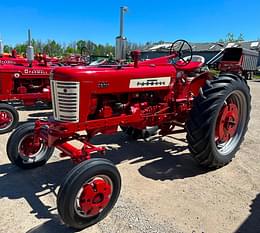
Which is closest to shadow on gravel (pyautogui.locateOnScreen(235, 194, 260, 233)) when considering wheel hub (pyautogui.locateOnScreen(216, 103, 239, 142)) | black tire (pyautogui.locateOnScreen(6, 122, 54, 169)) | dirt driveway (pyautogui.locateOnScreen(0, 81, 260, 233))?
dirt driveway (pyautogui.locateOnScreen(0, 81, 260, 233))

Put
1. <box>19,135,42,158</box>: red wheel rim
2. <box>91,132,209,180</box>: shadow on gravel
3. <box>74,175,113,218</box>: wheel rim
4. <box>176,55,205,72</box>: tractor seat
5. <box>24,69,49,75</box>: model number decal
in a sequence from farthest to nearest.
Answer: <box>24,69,49,75</box>: model number decal
<box>176,55,205,72</box>: tractor seat
<box>91,132,209,180</box>: shadow on gravel
<box>19,135,42,158</box>: red wheel rim
<box>74,175,113,218</box>: wheel rim

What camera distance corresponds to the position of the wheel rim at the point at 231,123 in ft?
13.6

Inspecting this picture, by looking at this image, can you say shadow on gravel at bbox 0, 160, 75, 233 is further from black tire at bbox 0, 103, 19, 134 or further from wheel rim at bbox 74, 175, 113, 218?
black tire at bbox 0, 103, 19, 134

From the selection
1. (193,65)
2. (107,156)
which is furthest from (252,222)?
(193,65)

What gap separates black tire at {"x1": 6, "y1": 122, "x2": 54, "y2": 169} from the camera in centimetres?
368

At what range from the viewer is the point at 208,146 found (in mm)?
3684

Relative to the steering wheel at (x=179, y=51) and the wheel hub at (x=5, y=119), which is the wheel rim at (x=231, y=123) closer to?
the steering wheel at (x=179, y=51)

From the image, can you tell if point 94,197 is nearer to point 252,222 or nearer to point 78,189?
point 78,189

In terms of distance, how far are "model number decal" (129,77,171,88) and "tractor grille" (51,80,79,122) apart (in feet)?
2.61

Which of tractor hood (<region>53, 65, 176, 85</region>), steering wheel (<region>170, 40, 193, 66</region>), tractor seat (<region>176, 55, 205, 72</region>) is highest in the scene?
steering wheel (<region>170, 40, 193, 66</region>)

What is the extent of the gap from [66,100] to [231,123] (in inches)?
94.4

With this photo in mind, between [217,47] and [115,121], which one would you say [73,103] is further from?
[217,47]

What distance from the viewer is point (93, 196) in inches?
107

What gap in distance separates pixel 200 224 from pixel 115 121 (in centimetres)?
146
